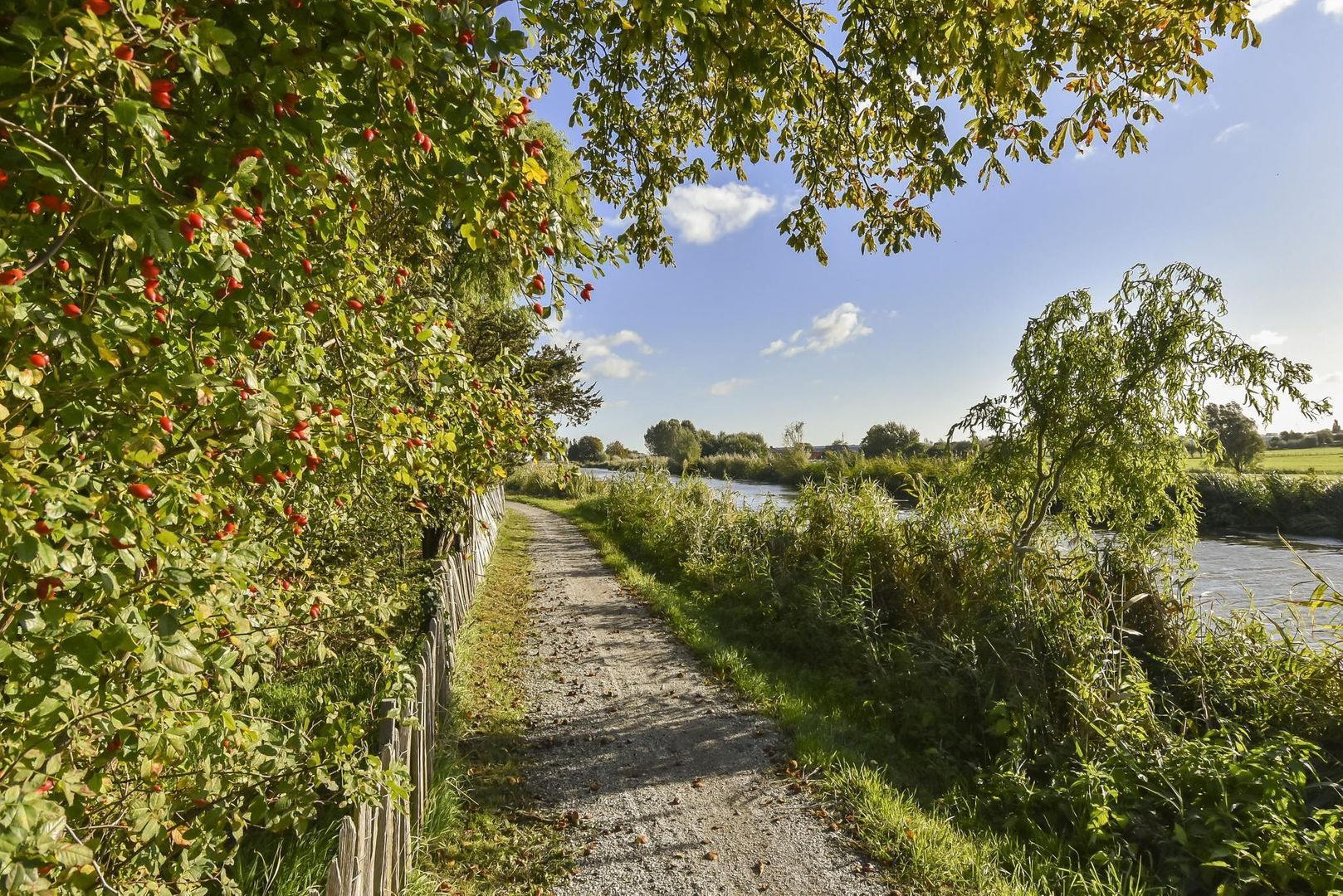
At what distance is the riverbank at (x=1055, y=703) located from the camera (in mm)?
4148

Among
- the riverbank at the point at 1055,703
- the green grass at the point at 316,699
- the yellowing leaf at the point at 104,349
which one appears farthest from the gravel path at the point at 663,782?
the yellowing leaf at the point at 104,349

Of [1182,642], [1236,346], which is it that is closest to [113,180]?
[1182,642]

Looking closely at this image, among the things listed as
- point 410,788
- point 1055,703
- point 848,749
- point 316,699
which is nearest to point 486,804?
point 316,699

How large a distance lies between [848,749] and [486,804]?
122 inches

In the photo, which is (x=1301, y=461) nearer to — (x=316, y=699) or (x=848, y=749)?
(x=848, y=749)

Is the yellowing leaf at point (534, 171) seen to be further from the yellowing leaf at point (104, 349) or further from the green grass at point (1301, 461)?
the green grass at point (1301, 461)

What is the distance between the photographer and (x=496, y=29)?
1.79 metres

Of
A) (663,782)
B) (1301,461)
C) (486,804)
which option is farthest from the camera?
(1301,461)

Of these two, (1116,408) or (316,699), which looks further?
(1116,408)

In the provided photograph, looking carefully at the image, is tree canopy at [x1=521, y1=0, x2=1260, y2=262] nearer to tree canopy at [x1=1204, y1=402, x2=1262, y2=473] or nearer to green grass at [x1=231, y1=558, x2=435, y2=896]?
green grass at [x1=231, y1=558, x2=435, y2=896]

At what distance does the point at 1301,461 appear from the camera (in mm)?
31328

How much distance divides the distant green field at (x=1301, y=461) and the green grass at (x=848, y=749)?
2589 centimetres

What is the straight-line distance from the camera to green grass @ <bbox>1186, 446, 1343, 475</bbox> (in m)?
24.5

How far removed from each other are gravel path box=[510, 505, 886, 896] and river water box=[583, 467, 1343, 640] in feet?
16.7
